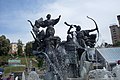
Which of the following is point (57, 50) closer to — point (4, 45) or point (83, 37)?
point (83, 37)

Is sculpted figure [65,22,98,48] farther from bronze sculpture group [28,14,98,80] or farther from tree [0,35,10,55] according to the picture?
tree [0,35,10,55]

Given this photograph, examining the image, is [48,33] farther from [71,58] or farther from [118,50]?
[118,50]

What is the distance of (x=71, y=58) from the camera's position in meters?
15.2

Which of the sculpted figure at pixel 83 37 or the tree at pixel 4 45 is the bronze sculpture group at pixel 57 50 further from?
the tree at pixel 4 45

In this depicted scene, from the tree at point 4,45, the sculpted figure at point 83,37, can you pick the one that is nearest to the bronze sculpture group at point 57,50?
the sculpted figure at point 83,37

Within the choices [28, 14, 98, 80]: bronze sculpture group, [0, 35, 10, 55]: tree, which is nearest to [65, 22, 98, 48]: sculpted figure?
[28, 14, 98, 80]: bronze sculpture group

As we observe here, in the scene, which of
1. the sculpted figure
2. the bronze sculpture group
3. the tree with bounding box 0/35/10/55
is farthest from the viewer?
the tree with bounding box 0/35/10/55

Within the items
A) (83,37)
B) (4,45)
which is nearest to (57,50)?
(83,37)

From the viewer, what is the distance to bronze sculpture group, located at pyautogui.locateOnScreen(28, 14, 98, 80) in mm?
14573

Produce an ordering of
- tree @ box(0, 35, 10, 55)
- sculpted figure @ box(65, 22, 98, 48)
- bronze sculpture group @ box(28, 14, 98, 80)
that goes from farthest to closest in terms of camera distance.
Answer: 1. tree @ box(0, 35, 10, 55)
2. sculpted figure @ box(65, 22, 98, 48)
3. bronze sculpture group @ box(28, 14, 98, 80)

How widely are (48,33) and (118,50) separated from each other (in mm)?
20429

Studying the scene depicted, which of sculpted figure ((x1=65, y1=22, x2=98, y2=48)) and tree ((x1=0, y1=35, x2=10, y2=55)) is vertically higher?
tree ((x1=0, y1=35, x2=10, y2=55))

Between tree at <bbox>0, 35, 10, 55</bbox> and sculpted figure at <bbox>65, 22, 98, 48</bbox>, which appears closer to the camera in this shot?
sculpted figure at <bbox>65, 22, 98, 48</bbox>

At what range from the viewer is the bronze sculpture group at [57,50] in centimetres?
1457
